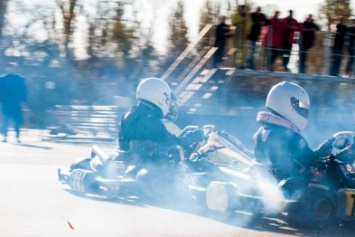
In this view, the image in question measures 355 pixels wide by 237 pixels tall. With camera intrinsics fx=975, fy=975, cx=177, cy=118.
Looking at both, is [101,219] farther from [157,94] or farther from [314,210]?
[157,94]

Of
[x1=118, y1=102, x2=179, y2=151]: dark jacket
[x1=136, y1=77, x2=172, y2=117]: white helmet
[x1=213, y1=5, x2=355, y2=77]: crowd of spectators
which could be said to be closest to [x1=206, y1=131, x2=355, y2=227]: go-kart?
[x1=118, y1=102, x2=179, y2=151]: dark jacket

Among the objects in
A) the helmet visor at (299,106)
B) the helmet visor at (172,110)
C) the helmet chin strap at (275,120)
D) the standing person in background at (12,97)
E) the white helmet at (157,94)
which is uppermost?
the helmet visor at (299,106)

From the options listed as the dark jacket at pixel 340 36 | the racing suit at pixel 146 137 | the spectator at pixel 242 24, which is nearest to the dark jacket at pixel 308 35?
the dark jacket at pixel 340 36

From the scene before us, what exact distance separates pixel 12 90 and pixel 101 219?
38.4 ft

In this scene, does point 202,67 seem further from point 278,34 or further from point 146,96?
point 146,96

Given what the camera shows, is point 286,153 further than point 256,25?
No

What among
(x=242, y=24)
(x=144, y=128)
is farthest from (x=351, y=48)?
(x=144, y=128)

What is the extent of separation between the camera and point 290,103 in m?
10.7

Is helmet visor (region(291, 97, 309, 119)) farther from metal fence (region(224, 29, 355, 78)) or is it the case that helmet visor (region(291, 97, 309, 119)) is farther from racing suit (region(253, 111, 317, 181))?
metal fence (region(224, 29, 355, 78))

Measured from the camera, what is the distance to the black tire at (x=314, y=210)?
32.6 ft

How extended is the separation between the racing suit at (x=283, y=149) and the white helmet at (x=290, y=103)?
8 centimetres

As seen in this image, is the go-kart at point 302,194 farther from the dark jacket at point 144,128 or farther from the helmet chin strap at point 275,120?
the dark jacket at point 144,128

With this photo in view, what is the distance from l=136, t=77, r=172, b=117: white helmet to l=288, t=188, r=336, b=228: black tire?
3.06 metres

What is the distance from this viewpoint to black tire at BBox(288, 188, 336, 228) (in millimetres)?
9945
